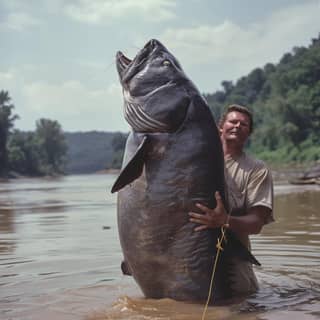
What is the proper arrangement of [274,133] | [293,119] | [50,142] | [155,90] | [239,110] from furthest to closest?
1. [50,142]
2. [274,133]
3. [293,119]
4. [239,110]
5. [155,90]

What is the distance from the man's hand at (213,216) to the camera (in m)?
4.68

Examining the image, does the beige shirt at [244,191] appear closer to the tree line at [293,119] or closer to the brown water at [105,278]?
the brown water at [105,278]

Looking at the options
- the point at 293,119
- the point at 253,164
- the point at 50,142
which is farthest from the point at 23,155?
the point at 253,164

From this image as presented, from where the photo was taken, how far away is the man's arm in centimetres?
468

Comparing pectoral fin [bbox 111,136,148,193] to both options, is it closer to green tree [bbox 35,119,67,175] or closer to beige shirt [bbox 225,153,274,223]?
beige shirt [bbox 225,153,274,223]

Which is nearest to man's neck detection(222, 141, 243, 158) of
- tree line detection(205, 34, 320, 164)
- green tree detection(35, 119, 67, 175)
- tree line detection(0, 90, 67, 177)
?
tree line detection(205, 34, 320, 164)

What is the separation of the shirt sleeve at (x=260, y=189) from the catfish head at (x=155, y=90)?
846 millimetres

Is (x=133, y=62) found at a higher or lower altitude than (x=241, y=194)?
higher

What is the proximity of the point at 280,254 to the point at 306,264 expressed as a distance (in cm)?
83

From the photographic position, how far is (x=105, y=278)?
22.1ft

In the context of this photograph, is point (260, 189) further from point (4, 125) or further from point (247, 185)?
point (4, 125)

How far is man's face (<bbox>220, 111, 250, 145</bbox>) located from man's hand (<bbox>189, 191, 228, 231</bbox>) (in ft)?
2.53

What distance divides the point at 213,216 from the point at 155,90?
3.42ft

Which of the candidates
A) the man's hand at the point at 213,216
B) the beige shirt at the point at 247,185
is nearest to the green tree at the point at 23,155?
the beige shirt at the point at 247,185
